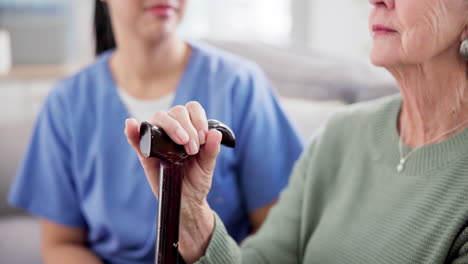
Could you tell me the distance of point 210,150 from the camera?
0.74m

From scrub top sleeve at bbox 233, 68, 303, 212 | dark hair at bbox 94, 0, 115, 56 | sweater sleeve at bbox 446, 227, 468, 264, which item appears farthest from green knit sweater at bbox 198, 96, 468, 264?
dark hair at bbox 94, 0, 115, 56

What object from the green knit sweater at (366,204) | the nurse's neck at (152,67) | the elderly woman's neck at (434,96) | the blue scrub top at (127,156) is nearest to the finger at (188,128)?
the green knit sweater at (366,204)

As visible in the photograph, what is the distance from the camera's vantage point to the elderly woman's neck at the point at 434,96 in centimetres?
87

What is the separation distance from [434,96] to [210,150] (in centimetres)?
36

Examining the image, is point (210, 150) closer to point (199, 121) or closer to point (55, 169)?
point (199, 121)

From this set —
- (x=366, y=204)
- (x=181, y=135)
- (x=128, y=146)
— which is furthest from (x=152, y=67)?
(x=181, y=135)

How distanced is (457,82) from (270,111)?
529 millimetres

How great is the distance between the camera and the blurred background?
160 cm

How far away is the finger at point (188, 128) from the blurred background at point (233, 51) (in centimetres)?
76

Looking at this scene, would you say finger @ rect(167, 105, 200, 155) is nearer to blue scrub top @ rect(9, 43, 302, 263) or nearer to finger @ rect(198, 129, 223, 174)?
finger @ rect(198, 129, 223, 174)

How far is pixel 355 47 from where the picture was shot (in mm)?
3924

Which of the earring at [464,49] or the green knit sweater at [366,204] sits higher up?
the earring at [464,49]

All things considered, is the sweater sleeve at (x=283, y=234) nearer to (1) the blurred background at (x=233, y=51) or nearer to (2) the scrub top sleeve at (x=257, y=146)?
(2) the scrub top sleeve at (x=257, y=146)

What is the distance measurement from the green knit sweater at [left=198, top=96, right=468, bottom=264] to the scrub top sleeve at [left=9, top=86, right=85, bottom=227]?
1.76 feet
